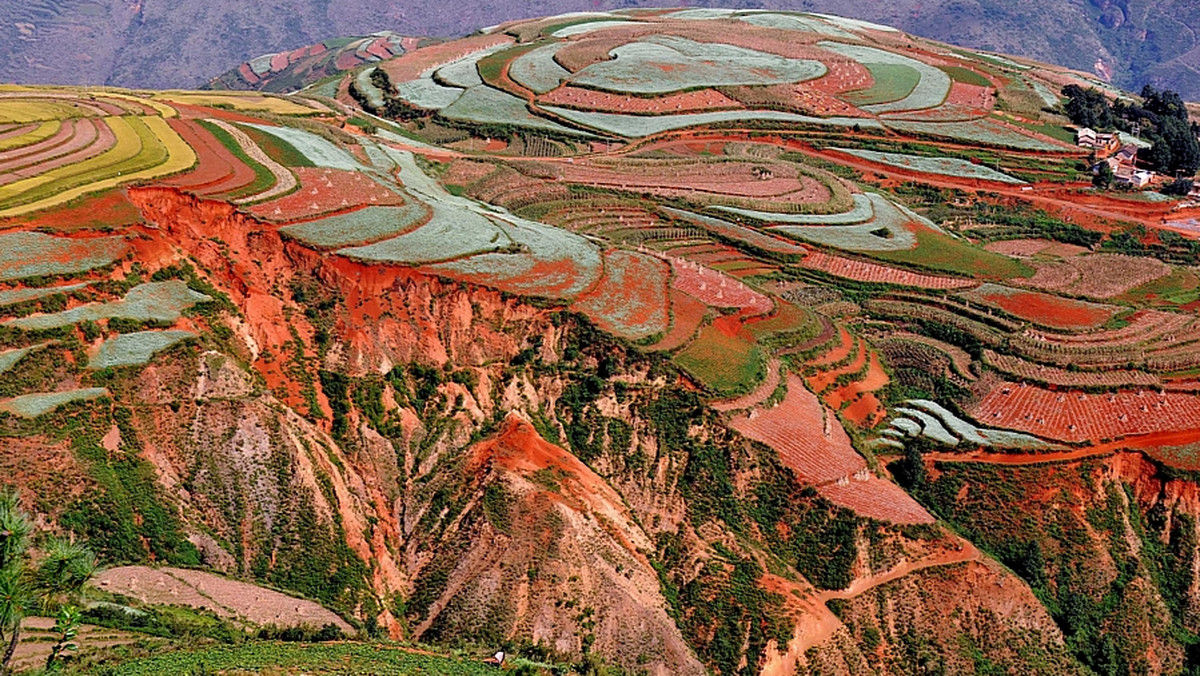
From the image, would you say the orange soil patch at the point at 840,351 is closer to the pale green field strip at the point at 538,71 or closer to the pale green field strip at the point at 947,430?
the pale green field strip at the point at 947,430

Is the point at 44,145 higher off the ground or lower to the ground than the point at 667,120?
higher

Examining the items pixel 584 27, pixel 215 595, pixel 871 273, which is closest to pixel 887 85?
pixel 584 27

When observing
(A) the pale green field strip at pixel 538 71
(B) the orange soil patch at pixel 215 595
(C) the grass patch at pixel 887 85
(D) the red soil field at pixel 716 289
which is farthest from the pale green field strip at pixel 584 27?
(B) the orange soil patch at pixel 215 595

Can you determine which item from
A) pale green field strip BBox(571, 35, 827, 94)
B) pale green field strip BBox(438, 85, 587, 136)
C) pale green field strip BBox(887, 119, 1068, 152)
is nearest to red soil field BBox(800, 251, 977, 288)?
pale green field strip BBox(438, 85, 587, 136)

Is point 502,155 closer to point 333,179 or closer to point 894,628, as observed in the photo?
point 333,179

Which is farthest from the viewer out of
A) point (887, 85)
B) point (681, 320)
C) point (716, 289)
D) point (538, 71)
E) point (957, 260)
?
point (887, 85)

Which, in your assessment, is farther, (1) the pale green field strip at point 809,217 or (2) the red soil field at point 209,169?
(1) the pale green field strip at point 809,217

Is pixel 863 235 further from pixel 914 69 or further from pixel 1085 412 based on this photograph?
pixel 914 69
